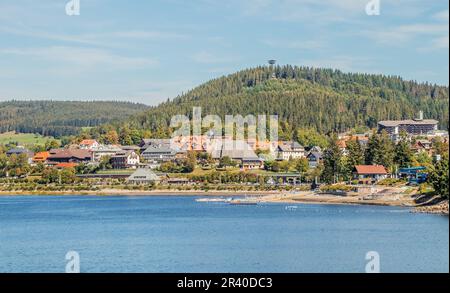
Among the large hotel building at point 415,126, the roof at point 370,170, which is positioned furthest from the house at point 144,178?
the large hotel building at point 415,126

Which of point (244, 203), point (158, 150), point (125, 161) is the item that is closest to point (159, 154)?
point (158, 150)

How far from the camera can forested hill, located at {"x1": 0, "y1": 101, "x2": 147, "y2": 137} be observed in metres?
126

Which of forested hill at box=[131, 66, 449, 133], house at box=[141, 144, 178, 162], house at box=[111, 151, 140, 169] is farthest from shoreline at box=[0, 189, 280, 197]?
forested hill at box=[131, 66, 449, 133]

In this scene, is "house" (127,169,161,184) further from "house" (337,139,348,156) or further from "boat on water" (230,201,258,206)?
"boat on water" (230,201,258,206)

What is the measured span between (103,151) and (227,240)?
54.4 meters

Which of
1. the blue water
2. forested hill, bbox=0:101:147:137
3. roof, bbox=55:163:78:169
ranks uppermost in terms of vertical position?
forested hill, bbox=0:101:147:137

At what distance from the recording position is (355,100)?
110062 mm

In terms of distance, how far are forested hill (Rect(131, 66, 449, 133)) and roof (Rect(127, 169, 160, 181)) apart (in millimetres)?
21109

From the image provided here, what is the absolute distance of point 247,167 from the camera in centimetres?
Answer: 7625

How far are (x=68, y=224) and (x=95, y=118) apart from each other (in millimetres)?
100973

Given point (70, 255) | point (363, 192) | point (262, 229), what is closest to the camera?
point (70, 255)
